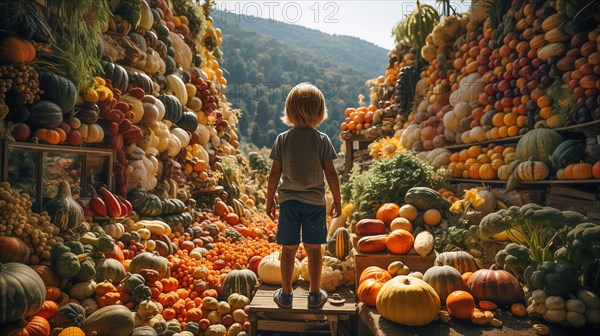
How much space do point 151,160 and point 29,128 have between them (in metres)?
1.88

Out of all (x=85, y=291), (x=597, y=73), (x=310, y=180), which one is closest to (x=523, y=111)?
(x=597, y=73)

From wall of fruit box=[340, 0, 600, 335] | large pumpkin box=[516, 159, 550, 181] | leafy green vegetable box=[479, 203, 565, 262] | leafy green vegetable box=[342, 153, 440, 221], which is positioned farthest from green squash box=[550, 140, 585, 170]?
leafy green vegetable box=[479, 203, 565, 262]

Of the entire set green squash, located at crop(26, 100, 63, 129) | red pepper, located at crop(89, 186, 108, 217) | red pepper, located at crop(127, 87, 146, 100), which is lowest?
red pepper, located at crop(89, 186, 108, 217)

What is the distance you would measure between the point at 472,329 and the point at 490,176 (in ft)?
11.1

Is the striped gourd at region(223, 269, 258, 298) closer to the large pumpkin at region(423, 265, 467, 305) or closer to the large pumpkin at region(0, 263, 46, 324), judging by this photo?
the large pumpkin at region(0, 263, 46, 324)

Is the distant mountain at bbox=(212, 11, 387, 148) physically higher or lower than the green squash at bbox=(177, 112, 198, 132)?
higher

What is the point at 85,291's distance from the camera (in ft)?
10.3

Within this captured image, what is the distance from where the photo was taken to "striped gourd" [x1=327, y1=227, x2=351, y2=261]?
407cm

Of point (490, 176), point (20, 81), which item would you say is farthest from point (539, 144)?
point (20, 81)

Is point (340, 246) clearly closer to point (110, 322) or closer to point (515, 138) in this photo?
point (110, 322)

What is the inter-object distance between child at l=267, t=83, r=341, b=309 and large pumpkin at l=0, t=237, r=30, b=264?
2050 millimetres

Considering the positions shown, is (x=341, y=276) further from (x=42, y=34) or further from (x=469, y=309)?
(x=42, y=34)

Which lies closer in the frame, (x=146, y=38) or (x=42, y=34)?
(x=42, y=34)

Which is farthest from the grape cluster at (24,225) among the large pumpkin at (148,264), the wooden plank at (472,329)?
the wooden plank at (472,329)
